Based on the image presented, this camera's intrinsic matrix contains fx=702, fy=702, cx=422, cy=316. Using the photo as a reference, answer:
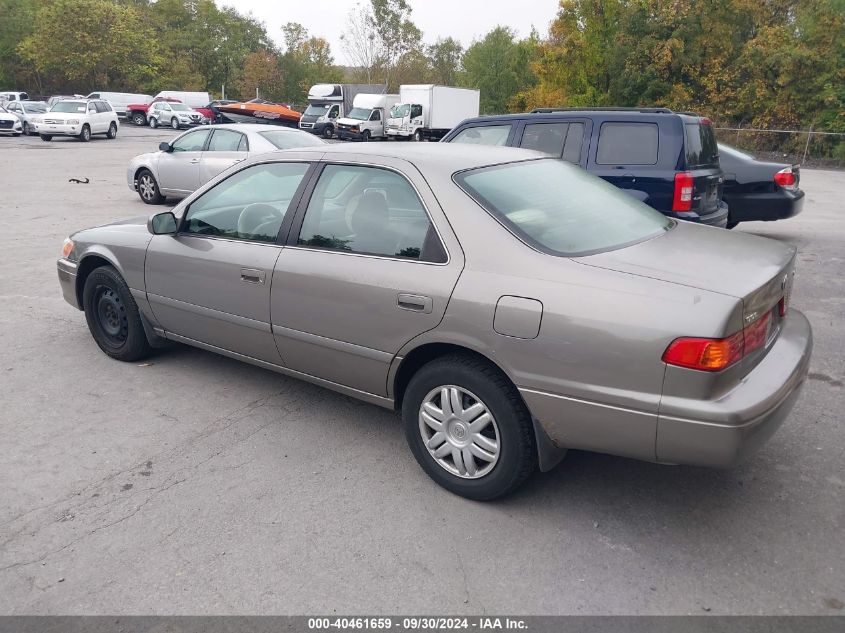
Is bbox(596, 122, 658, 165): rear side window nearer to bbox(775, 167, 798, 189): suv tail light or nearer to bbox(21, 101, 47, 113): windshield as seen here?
bbox(775, 167, 798, 189): suv tail light

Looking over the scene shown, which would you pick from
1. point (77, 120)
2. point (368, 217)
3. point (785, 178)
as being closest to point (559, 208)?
point (368, 217)

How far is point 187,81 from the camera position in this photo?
216 feet

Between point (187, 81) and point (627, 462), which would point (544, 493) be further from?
point (187, 81)

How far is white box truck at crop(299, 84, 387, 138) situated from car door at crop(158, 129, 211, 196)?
24.8m

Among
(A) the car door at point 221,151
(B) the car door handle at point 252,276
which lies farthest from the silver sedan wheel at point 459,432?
(A) the car door at point 221,151

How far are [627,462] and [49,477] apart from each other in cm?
300

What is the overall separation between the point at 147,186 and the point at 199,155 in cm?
158

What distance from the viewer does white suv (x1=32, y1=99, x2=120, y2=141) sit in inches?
1212

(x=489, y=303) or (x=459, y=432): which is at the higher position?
(x=489, y=303)

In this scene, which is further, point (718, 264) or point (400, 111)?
point (400, 111)

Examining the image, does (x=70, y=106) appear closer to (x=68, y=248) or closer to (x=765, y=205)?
Answer: (x=68, y=248)

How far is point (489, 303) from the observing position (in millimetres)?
3078

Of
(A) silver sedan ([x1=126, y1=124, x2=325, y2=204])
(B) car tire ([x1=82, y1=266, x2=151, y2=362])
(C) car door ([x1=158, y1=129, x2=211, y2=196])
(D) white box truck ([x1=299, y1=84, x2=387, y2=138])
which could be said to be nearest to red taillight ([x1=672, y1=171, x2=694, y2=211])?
(B) car tire ([x1=82, y1=266, x2=151, y2=362])

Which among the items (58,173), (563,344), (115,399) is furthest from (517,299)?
(58,173)
